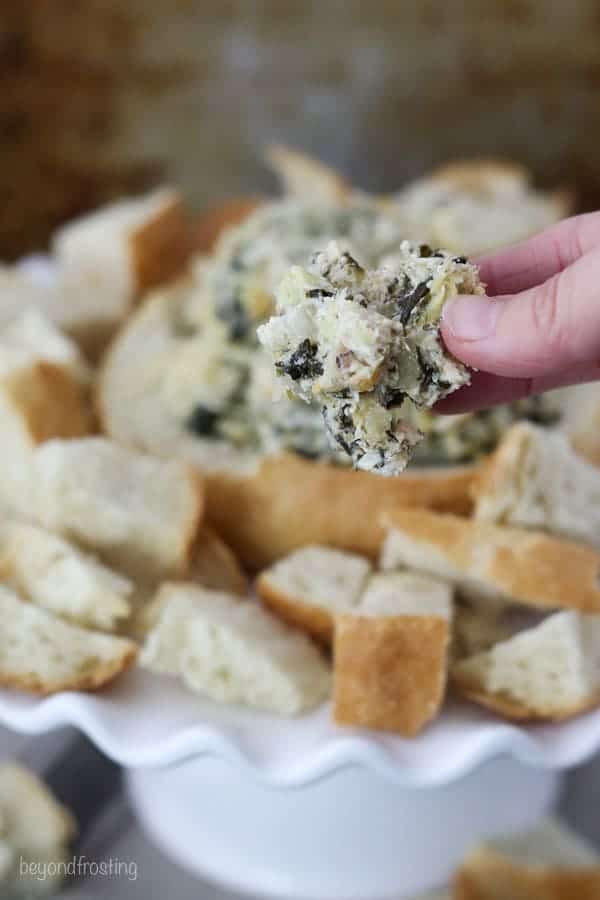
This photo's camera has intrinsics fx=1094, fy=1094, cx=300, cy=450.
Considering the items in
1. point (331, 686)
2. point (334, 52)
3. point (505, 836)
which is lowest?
point (505, 836)

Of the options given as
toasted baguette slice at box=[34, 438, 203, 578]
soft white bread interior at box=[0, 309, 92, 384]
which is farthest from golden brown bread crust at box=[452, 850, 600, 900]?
soft white bread interior at box=[0, 309, 92, 384]

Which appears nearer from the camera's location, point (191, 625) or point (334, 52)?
point (191, 625)

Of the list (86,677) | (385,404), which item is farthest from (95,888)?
(385,404)

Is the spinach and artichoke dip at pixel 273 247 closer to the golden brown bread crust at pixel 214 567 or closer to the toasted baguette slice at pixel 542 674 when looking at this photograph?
the golden brown bread crust at pixel 214 567

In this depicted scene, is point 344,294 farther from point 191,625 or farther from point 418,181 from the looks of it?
point 418,181

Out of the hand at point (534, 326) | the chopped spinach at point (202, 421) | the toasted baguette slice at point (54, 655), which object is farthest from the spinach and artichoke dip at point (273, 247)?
the hand at point (534, 326)

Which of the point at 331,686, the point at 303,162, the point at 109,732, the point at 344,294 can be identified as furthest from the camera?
the point at 303,162

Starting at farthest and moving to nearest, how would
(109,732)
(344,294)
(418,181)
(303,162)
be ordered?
(418,181), (303,162), (109,732), (344,294)
